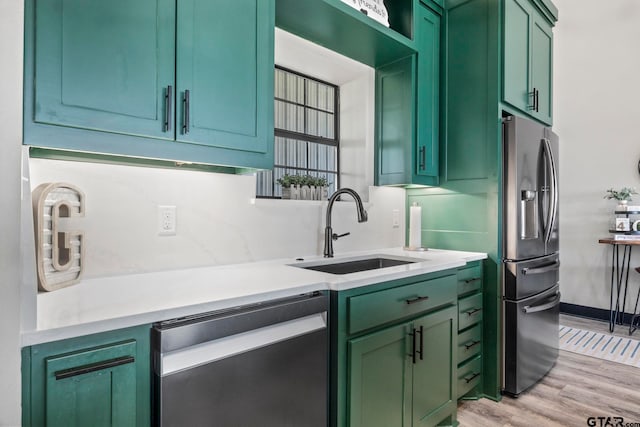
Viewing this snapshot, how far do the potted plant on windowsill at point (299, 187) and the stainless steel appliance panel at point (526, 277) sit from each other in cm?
131

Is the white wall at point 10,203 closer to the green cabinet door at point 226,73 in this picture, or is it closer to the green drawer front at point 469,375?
the green cabinet door at point 226,73

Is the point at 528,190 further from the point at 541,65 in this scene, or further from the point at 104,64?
the point at 104,64

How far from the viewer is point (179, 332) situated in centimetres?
99

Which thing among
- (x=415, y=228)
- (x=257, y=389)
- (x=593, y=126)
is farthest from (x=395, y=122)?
(x=593, y=126)

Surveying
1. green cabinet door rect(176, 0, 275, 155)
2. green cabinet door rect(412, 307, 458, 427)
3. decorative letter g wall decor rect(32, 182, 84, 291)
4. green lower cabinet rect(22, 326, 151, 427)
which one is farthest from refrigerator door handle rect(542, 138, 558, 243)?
decorative letter g wall decor rect(32, 182, 84, 291)

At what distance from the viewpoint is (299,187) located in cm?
220

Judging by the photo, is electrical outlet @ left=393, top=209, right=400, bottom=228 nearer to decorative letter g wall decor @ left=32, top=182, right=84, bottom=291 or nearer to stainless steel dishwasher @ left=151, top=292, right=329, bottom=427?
stainless steel dishwasher @ left=151, top=292, right=329, bottom=427

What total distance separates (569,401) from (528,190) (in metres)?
1.33

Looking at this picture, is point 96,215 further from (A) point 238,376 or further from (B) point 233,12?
(B) point 233,12

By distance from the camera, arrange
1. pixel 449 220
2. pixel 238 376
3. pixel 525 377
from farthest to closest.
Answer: pixel 449 220 → pixel 525 377 → pixel 238 376

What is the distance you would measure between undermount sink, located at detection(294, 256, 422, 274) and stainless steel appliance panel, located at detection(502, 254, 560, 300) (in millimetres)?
633

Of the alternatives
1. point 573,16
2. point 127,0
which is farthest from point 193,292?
point 573,16

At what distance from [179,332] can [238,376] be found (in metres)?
0.25

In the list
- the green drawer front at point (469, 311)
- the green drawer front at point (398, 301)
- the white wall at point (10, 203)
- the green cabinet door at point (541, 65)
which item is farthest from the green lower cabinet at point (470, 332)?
the white wall at point (10, 203)
